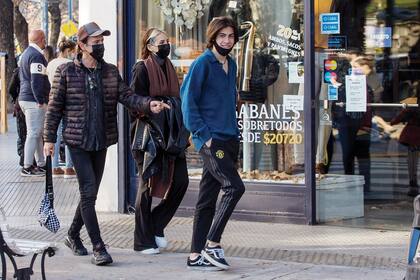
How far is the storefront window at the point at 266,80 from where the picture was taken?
881cm

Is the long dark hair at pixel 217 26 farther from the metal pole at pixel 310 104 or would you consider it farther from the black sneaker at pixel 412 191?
the black sneaker at pixel 412 191

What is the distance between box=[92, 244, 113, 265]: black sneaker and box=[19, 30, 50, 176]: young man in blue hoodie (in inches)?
216

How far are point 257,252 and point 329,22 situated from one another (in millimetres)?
2584

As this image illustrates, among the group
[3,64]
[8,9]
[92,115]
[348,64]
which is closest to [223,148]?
[92,115]

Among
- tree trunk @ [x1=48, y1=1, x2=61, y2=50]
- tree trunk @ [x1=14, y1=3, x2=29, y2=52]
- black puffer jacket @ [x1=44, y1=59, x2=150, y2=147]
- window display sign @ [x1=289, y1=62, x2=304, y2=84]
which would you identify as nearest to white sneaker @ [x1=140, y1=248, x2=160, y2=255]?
black puffer jacket @ [x1=44, y1=59, x2=150, y2=147]

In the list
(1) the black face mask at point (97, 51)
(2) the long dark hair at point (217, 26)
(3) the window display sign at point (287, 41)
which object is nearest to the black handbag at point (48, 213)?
(1) the black face mask at point (97, 51)

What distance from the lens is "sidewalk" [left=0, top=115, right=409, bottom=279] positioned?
684 cm

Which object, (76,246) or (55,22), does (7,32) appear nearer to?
(55,22)

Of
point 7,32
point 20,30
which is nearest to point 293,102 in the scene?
point 7,32

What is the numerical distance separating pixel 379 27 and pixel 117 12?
354 centimetres

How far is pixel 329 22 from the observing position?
8938 millimetres

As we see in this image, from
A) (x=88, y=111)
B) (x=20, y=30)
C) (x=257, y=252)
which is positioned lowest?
(x=257, y=252)

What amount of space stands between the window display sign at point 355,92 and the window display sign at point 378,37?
1.52 meters

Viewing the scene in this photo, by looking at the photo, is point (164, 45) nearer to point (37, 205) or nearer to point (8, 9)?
point (37, 205)
